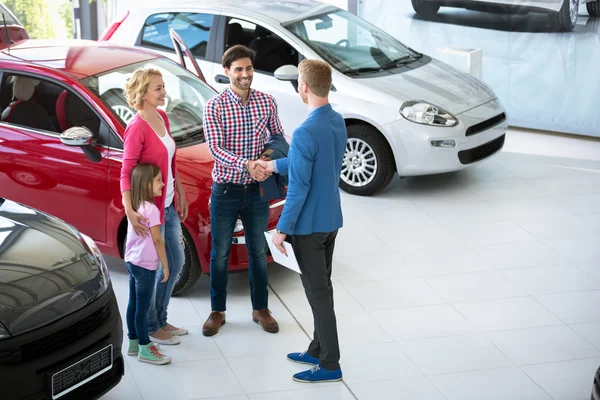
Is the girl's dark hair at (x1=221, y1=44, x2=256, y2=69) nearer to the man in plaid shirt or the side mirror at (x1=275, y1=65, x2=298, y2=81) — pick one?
the man in plaid shirt

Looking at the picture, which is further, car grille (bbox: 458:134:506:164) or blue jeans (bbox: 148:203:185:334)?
car grille (bbox: 458:134:506:164)

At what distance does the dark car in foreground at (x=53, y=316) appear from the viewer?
3.87 metres

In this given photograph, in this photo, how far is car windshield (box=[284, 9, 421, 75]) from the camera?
27.0 feet

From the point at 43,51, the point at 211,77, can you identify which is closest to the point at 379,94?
the point at 211,77

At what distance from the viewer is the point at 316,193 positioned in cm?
461

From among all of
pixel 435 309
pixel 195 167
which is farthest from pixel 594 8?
pixel 195 167

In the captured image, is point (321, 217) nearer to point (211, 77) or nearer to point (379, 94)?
point (379, 94)

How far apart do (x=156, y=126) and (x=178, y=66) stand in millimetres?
1933

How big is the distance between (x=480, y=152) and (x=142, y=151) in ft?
13.8

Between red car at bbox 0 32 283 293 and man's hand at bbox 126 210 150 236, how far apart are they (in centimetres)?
96

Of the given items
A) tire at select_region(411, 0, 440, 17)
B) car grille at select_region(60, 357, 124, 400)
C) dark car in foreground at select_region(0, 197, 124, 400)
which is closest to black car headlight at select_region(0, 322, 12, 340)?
dark car in foreground at select_region(0, 197, 124, 400)

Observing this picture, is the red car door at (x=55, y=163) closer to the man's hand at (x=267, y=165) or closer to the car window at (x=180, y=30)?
the man's hand at (x=267, y=165)

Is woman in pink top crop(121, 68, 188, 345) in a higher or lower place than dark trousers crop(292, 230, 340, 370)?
higher

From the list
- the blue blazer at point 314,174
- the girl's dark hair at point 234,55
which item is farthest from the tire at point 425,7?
the blue blazer at point 314,174
